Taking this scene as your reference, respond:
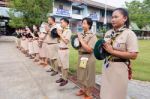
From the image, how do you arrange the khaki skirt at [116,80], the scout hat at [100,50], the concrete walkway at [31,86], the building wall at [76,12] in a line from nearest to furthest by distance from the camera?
the scout hat at [100,50]
the khaki skirt at [116,80]
the concrete walkway at [31,86]
the building wall at [76,12]

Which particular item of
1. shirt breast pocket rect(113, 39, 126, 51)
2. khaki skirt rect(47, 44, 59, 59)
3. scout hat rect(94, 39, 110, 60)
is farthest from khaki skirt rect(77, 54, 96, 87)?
khaki skirt rect(47, 44, 59, 59)

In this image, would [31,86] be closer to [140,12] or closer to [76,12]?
[76,12]

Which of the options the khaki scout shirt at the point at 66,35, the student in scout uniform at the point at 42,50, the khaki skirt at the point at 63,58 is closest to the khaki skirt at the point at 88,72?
the khaki scout shirt at the point at 66,35

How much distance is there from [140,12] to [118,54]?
5517cm

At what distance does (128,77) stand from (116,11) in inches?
38.2

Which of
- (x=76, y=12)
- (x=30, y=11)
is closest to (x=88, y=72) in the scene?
(x=30, y=11)

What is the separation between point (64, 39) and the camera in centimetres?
721

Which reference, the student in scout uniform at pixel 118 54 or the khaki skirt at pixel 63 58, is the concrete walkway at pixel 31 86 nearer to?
the khaki skirt at pixel 63 58

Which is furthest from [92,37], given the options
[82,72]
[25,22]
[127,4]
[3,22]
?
[127,4]

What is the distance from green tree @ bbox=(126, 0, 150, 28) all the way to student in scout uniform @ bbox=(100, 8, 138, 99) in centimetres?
5367

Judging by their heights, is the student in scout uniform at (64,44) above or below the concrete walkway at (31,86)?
above

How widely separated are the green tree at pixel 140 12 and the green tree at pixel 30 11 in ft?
109

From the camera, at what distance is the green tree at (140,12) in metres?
56.9

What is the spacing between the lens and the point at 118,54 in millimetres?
4023
